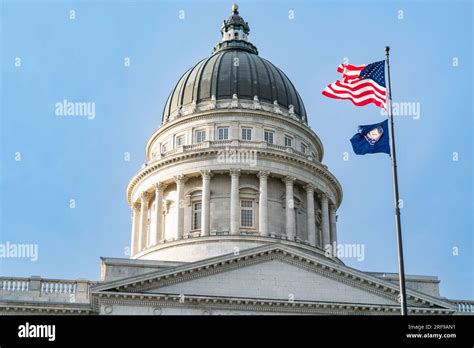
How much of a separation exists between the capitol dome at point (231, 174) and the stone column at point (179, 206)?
71mm

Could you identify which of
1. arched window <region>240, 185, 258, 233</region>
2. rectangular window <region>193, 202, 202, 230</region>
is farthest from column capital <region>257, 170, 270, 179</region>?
rectangular window <region>193, 202, 202, 230</region>

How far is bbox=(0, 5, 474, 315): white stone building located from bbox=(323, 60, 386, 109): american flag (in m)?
14.9

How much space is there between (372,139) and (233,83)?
33393 mm

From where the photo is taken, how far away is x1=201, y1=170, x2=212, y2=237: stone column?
52.2 meters

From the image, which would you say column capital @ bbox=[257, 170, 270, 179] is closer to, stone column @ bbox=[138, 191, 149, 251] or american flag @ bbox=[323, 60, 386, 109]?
stone column @ bbox=[138, 191, 149, 251]

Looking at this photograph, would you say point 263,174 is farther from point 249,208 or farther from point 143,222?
point 143,222

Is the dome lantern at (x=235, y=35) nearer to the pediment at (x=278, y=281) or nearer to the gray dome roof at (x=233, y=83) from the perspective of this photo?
the gray dome roof at (x=233, y=83)

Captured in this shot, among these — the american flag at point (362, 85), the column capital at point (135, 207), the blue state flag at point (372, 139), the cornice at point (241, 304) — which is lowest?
the cornice at point (241, 304)

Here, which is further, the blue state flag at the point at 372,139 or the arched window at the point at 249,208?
the arched window at the point at 249,208

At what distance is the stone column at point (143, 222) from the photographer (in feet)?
186

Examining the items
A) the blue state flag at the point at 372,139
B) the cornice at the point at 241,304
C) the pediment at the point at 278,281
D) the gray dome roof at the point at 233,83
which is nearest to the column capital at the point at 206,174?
the gray dome roof at the point at 233,83

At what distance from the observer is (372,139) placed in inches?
1056
